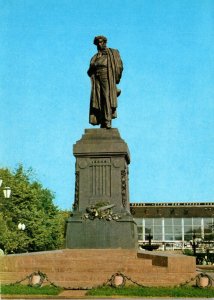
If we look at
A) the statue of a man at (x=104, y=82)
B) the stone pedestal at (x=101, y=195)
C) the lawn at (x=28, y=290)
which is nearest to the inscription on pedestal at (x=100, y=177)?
the stone pedestal at (x=101, y=195)

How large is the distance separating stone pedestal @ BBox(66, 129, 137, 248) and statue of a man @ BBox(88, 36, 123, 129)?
82 centimetres

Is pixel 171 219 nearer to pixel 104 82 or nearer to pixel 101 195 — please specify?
pixel 104 82

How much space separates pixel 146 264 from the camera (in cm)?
1427

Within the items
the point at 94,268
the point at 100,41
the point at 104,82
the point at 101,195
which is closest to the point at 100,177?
the point at 101,195

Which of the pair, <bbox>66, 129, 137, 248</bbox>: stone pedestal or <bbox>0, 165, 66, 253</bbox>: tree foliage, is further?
<bbox>0, 165, 66, 253</bbox>: tree foliage

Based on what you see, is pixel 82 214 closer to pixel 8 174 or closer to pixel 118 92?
pixel 118 92

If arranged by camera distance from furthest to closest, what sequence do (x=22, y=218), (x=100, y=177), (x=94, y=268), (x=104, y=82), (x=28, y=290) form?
(x=22, y=218), (x=104, y=82), (x=100, y=177), (x=94, y=268), (x=28, y=290)

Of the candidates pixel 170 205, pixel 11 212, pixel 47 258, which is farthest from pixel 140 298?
pixel 170 205

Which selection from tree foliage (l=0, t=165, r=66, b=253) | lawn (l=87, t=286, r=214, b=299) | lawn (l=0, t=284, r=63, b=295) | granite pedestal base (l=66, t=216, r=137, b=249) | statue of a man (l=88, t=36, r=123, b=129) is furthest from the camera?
tree foliage (l=0, t=165, r=66, b=253)

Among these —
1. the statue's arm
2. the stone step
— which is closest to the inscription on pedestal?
the stone step

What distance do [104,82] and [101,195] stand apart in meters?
4.49

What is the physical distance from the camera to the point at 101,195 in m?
17.5

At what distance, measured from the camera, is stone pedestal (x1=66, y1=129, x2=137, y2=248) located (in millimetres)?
16859

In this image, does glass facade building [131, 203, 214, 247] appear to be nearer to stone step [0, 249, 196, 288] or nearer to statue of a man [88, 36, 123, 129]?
statue of a man [88, 36, 123, 129]
